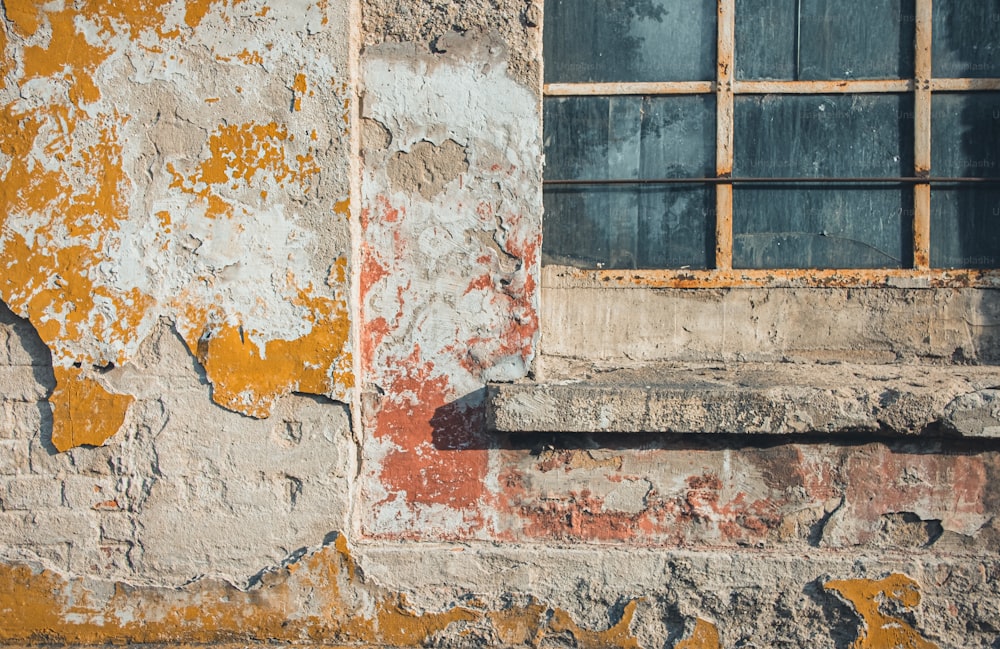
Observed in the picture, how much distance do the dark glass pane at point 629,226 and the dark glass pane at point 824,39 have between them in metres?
0.48

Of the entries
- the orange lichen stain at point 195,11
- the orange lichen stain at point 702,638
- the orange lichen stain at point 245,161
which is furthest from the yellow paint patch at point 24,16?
the orange lichen stain at point 702,638

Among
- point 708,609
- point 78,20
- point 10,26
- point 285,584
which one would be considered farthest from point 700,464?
point 10,26

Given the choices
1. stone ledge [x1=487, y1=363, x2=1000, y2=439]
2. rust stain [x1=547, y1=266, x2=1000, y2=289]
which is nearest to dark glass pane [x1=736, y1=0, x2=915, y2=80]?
rust stain [x1=547, y1=266, x2=1000, y2=289]

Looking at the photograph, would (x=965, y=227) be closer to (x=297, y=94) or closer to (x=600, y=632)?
(x=600, y=632)

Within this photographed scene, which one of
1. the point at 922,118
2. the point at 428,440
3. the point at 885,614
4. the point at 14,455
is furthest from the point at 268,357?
the point at 922,118

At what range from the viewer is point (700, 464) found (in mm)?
2531

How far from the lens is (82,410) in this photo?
8.34ft

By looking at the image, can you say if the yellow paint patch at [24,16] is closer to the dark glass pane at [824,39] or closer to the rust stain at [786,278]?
the rust stain at [786,278]

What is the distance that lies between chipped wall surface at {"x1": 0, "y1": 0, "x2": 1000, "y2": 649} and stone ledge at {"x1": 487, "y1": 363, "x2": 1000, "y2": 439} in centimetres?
6

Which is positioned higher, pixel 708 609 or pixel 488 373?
pixel 488 373

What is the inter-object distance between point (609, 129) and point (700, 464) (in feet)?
3.81

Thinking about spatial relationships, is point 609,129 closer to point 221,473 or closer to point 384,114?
point 384,114

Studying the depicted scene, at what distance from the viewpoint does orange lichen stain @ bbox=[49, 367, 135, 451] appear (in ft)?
8.32

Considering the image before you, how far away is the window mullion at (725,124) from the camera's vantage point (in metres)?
2.74
